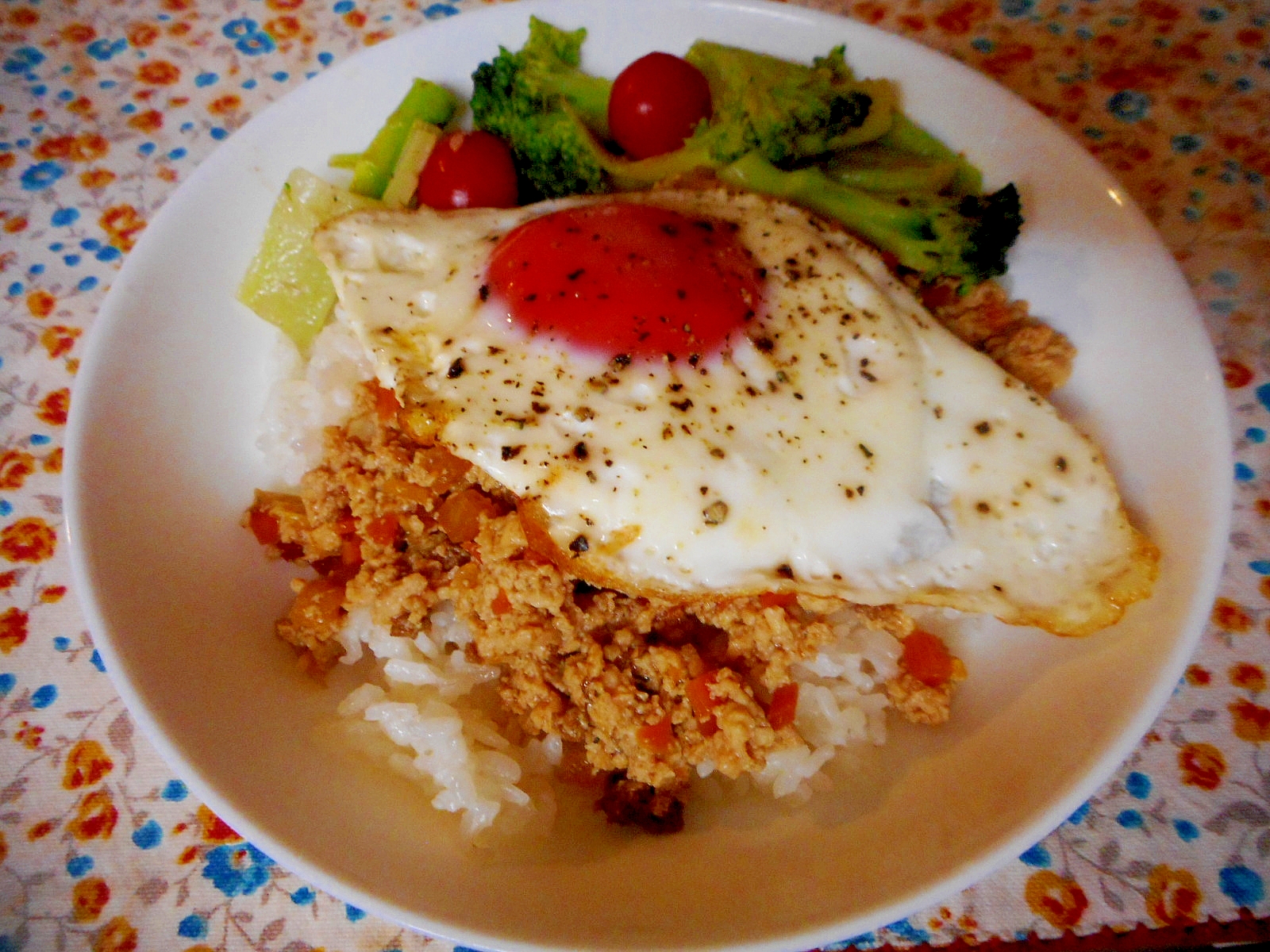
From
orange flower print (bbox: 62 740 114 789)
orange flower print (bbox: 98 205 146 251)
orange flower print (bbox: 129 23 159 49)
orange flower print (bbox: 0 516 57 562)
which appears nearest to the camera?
orange flower print (bbox: 62 740 114 789)

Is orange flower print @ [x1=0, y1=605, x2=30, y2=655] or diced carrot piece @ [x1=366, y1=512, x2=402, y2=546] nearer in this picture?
diced carrot piece @ [x1=366, y1=512, x2=402, y2=546]

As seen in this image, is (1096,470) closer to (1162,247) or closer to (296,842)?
(1162,247)

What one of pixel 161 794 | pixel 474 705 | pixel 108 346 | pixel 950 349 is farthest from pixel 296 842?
pixel 950 349

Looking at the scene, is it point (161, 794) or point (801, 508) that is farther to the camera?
point (161, 794)

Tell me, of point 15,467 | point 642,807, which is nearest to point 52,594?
point 15,467

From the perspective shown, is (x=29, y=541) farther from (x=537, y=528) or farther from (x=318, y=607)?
(x=537, y=528)

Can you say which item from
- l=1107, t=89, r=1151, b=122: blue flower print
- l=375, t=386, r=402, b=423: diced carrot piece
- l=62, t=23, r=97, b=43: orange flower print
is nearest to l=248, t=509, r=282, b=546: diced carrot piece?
l=375, t=386, r=402, b=423: diced carrot piece

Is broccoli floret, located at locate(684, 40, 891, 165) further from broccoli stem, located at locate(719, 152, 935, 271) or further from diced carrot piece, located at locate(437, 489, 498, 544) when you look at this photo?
diced carrot piece, located at locate(437, 489, 498, 544)
